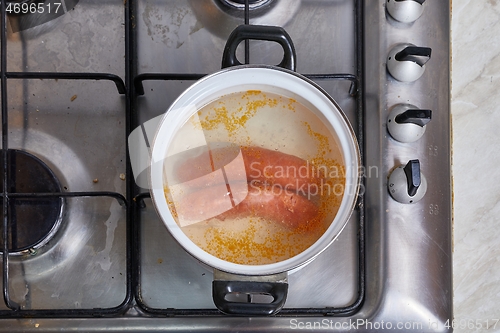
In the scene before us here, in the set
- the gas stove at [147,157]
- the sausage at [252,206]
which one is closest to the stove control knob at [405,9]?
the gas stove at [147,157]

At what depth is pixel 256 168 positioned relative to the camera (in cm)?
45

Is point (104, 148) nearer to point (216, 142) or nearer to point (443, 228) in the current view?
point (216, 142)

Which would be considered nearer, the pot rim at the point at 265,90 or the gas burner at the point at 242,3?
the pot rim at the point at 265,90

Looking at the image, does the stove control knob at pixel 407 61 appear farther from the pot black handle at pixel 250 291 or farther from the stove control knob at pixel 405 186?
the pot black handle at pixel 250 291

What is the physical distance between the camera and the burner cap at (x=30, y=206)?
18.5 inches

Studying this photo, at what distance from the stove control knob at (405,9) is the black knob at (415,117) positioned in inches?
4.2

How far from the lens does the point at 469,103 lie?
2.15 feet

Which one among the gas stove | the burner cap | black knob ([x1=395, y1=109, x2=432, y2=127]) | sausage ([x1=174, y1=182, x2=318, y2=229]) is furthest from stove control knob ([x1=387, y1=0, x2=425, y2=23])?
the burner cap

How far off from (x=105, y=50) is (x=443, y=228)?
43 cm

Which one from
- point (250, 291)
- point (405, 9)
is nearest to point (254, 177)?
point (250, 291)

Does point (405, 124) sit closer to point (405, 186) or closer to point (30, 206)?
point (405, 186)

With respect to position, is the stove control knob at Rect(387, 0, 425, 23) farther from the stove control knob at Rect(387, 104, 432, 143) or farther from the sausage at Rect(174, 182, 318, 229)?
the sausage at Rect(174, 182, 318, 229)

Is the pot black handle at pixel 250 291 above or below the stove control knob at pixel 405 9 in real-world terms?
below

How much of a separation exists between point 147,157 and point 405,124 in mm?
278
